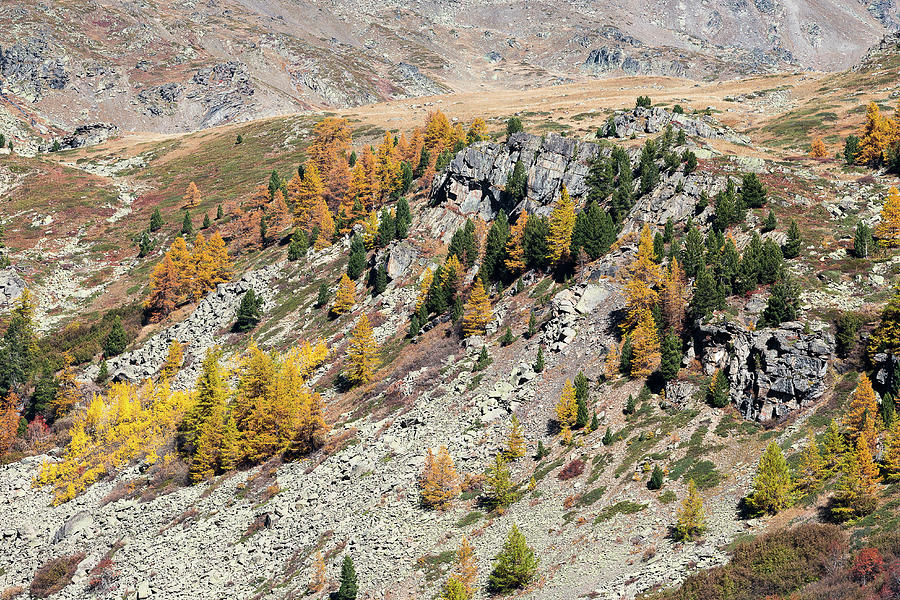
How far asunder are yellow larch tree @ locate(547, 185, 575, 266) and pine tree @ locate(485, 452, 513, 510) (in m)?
33.5

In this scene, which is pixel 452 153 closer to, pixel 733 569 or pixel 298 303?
pixel 298 303

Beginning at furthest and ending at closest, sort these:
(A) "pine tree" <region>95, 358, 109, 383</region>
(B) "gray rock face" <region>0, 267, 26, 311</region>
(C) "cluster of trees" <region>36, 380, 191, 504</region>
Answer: (B) "gray rock face" <region>0, 267, 26, 311</region>, (A) "pine tree" <region>95, 358, 109, 383</region>, (C) "cluster of trees" <region>36, 380, 191, 504</region>

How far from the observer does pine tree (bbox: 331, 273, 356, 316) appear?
9425 cm

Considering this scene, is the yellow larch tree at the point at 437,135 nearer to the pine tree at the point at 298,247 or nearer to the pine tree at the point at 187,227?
the pine tree at the point at 298,247

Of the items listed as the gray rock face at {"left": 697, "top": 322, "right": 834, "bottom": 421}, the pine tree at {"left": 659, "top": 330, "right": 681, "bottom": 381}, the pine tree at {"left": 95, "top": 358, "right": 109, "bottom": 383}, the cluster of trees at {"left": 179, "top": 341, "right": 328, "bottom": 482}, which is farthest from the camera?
the pine tree at {"left": 95, "top": 358, "right": 109, "bottom": 383}

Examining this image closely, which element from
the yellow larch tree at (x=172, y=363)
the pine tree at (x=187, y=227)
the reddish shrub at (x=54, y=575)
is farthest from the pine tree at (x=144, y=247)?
the reddish shrub at (x=54, y=575)

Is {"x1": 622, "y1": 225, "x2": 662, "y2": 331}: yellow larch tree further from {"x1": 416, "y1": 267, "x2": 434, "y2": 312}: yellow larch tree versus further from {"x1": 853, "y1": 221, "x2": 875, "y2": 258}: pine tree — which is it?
{"x1": 416, "y1": 267, "x2": 434, "y2": 312}: yellow larch tree

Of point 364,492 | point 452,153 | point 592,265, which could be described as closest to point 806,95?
point 452,153

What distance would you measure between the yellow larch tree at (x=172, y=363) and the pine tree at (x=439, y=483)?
157 ft

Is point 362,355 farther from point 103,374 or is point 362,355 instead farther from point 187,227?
point 187,227

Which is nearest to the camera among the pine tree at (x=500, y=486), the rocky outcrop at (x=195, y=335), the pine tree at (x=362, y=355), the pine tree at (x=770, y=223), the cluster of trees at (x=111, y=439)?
the pine tree at (x=500, y=486)

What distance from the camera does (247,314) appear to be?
97.8 metres

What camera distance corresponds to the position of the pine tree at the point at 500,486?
2100 inches

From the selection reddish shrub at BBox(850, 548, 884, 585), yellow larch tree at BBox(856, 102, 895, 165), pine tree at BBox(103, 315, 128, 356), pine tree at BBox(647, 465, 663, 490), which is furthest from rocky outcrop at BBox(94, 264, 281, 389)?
yellow larch tree at BBox(856, 102, 895, 165)
